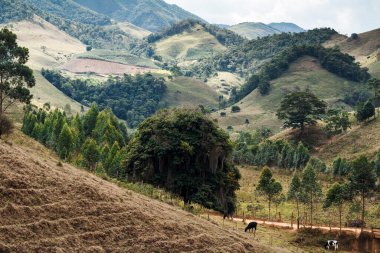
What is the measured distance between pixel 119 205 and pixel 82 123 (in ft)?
271

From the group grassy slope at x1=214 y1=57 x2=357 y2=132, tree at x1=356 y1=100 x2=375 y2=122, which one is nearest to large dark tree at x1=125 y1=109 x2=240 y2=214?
tree at x1=356 y1=100 x2=375 y2=122

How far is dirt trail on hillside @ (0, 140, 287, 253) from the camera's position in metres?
21.0

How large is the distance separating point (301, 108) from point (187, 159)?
2829 inches

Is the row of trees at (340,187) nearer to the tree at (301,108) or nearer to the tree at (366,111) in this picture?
the tree at (301,108)

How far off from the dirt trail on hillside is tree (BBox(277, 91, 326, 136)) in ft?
306

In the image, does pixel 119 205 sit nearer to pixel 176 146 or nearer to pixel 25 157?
pixel 25 157

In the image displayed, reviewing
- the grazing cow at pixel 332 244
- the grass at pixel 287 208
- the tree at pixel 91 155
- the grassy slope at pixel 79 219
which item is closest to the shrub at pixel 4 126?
the grassy slope at pixel 79 219

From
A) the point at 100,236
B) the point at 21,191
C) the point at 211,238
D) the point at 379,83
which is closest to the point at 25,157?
the point at 21,191

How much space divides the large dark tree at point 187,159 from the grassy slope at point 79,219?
71.5 ft

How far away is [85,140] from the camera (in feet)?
311

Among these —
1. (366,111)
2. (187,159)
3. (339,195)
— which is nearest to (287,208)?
(339,195)

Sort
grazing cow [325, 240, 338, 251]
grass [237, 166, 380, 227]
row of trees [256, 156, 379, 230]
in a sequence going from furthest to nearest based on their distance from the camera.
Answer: grass [237, 166, 380, 227] → row of trees [256, 156, 379, 230] → grazing cow [325, 240, 338, 251]

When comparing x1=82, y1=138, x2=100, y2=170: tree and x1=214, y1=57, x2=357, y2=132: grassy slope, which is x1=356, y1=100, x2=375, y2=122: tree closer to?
x1=214, y1=57, x2=357, y2=132: grassy slope

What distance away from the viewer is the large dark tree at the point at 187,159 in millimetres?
50906
